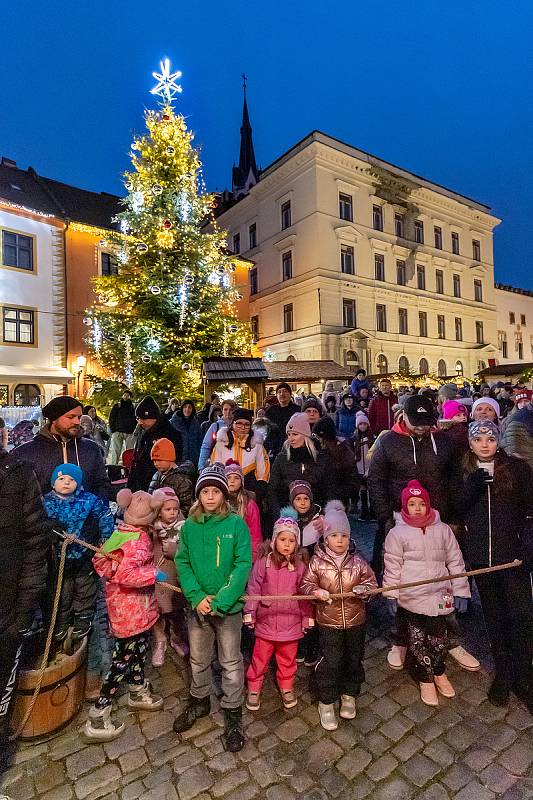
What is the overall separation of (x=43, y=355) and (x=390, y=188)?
89.9ft

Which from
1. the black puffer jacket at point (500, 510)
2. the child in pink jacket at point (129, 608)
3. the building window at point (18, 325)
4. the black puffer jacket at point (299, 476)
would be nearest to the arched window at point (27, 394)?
the building window at point (18, 325)

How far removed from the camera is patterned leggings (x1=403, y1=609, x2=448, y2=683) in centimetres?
310

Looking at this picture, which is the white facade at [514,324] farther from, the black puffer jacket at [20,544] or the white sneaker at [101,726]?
the black puffer jacket at [20,544]

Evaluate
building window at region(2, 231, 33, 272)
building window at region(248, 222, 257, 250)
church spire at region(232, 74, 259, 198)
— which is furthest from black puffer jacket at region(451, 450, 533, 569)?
church spire at region(232, 74, 259, 198)

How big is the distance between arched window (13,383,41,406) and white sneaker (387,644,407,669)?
21.4 metres

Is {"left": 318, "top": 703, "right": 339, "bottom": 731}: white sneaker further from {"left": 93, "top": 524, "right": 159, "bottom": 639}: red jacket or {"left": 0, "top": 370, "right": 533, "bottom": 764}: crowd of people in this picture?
{"left": 93, "top": 524, "right": 159, "bottom": 639}: red jacket

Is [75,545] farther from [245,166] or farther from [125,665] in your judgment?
[245,166]

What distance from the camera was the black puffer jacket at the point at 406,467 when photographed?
367 centimetres

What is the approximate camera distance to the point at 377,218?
106ft

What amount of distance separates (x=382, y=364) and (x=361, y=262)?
25.5 ft

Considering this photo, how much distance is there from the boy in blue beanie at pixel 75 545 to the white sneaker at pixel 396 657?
2.44 metres

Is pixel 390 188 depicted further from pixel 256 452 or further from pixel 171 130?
pixel 256 452

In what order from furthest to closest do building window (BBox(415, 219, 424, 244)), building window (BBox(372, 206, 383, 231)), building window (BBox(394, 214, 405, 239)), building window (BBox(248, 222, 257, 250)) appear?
building window (BBox(248, 222, 257, 250)), building window (BBox(415, 219, 424, 244)), building window (BBox(394, 214, 405, 239)), building window (BBox(372, 206, 383, 231))

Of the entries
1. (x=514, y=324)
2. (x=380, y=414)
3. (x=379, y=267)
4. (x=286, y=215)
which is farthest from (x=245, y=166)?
(x=380, y=414)
